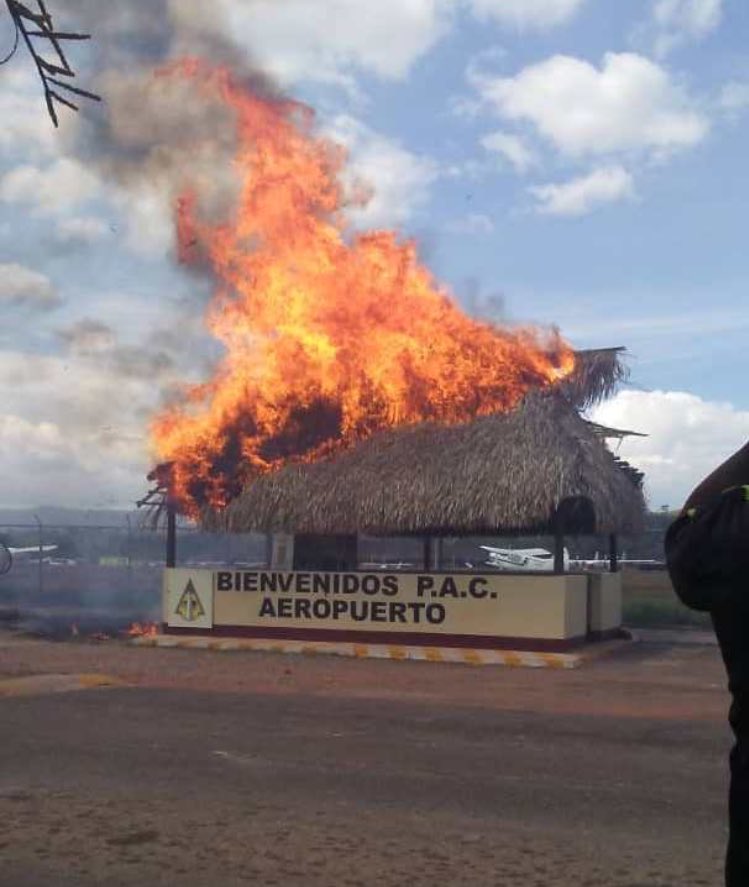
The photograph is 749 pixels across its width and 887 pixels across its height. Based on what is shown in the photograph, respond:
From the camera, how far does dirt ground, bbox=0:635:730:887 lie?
19.4 feet

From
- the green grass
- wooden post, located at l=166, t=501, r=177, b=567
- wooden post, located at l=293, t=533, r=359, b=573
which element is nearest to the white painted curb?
wooden post, located at l=166, t=501, r=177, b=567

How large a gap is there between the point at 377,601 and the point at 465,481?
2.32 meters

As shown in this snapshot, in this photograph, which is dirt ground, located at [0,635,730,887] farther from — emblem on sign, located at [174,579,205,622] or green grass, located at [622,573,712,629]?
green grass, located at [622,573,712,629]

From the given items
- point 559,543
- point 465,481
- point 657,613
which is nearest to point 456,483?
point 465,481

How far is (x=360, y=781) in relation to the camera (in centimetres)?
799

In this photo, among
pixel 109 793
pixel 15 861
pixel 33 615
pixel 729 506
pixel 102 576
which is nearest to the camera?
pixel 729 506

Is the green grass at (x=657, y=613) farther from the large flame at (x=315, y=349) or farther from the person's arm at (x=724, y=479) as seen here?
the person's arm at (x=724, y=479)

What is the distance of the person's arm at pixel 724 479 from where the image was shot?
2.33 metres

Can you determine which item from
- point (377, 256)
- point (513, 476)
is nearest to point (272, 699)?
point (513, 476)

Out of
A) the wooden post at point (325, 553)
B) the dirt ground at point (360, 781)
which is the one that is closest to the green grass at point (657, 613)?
the wooden post at point (325, 553)

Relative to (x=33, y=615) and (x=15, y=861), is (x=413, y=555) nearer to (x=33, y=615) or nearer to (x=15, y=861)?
(x=33, y=615)

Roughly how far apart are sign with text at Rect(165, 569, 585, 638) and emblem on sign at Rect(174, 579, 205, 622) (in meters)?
0.02

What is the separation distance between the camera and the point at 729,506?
2240 millimetres

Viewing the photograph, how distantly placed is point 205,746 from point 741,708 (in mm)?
7623
